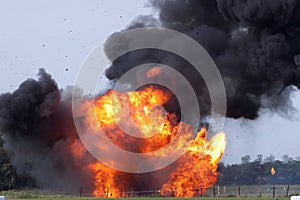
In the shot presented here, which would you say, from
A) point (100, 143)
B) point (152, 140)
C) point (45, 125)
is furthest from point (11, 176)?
point (152, 140)

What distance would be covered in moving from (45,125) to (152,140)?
15.4m

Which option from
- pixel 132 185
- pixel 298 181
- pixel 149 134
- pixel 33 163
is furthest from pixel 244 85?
pixel 298 181

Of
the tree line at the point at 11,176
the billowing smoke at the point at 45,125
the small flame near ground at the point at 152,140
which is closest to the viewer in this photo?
the small flame near ground at the point at 152,140

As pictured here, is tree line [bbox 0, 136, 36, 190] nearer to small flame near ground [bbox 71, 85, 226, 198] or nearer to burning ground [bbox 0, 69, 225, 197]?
burning ground [bbox 0, 69, 225, 197]

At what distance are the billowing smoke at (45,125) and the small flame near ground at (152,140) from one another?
4205mm

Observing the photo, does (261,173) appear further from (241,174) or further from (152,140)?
(152,140)

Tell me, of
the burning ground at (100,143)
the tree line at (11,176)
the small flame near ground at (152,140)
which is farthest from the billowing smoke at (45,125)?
the tree line at (11,176)

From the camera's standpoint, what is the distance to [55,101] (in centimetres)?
7550

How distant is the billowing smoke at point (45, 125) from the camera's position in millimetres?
73863

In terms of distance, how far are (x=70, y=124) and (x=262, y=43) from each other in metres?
26.5

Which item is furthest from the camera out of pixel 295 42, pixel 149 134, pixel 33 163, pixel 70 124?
pixel 33 163

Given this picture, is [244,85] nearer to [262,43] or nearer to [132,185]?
[262,43]

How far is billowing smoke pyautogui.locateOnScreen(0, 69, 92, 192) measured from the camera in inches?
2908

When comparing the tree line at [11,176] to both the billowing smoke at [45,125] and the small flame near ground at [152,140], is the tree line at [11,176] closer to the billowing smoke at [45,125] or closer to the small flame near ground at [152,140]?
the billowing smoke at [45,125]
